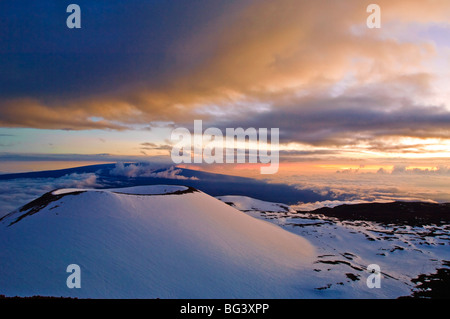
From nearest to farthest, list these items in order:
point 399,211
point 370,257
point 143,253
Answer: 1. point 143,253
2. point 370,257
3. point 399,211

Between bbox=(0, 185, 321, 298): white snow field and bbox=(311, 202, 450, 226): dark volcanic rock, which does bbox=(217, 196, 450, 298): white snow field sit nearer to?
bbox=(0, 185, 321, 298): white snow field

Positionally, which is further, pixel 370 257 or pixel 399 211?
pixel 399 211

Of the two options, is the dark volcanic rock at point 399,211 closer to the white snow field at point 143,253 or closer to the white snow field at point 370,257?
the white snow field at point 370,257

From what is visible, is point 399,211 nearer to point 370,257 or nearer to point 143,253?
point 370,257

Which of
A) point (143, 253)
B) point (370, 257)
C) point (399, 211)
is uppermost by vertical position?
point (143, 253)

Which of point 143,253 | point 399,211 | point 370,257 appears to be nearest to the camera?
point 143,253

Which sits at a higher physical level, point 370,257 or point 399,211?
point 370,257

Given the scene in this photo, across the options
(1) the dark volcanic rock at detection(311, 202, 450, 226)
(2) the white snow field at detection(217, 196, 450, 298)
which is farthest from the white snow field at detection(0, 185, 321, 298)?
(1) the dark volcanic rock at detection(311, 202, 450, 226)

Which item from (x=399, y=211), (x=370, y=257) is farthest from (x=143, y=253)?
(x=399, y=211)

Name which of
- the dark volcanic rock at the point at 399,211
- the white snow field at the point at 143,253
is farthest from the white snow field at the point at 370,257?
the dark volcanic rock at the point at 399,211
